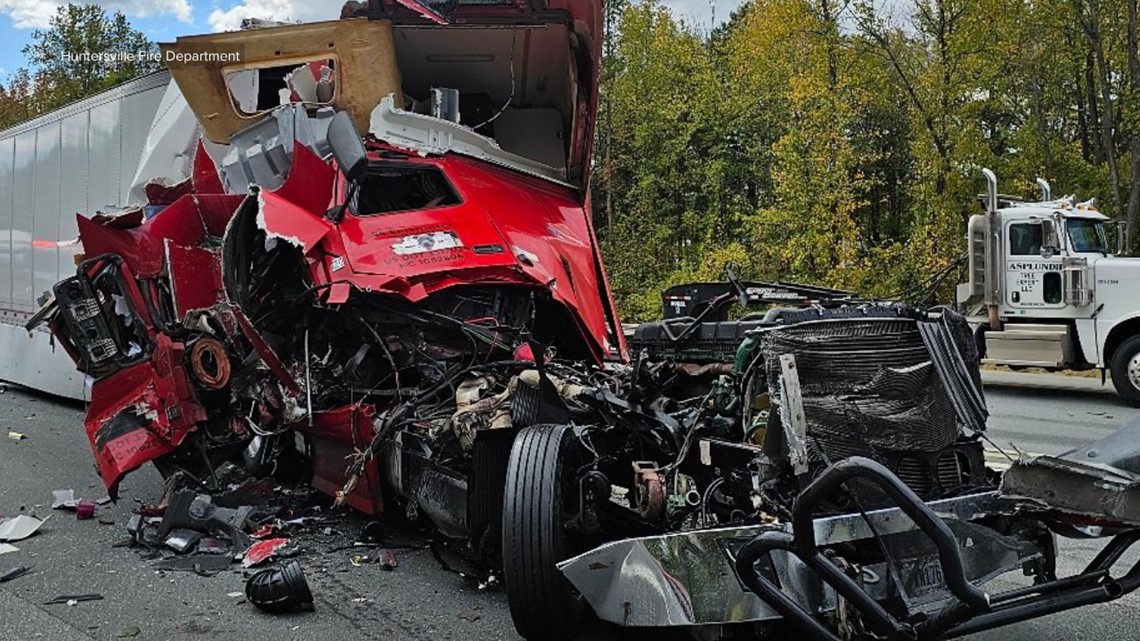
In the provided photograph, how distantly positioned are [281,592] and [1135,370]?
425 inches

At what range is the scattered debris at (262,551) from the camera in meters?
4.93

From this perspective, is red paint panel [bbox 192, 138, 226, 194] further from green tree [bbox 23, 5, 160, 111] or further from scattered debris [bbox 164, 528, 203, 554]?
green tree [bbox 23, 5, 160, 111]

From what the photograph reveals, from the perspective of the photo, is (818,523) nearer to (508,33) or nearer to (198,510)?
(198,510)

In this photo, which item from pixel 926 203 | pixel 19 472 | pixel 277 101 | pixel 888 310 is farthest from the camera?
pixel 926 203

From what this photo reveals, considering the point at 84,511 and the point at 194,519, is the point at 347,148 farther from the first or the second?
the point at 84,511

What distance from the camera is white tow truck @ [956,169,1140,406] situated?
11594mm

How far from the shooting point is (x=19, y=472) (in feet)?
23.9

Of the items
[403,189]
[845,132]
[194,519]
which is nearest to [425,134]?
[403,189]

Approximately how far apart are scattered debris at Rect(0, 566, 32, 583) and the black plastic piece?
1453mm

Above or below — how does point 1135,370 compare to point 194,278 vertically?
below

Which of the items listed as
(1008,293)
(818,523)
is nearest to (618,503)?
(818,523)

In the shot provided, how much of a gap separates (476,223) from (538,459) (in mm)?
2405

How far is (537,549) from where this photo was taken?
3.47 m

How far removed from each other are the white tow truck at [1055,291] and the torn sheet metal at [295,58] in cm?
926
